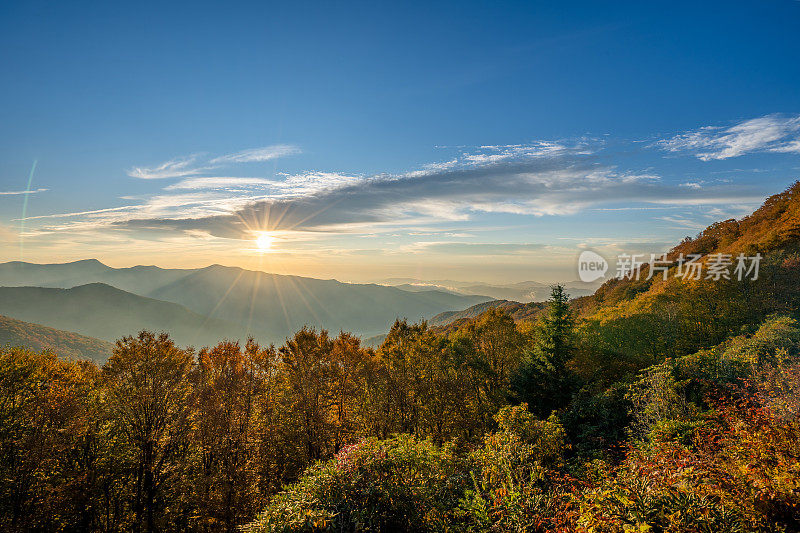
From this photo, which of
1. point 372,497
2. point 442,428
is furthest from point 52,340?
point 372,497

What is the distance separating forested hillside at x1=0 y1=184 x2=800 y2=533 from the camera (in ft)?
25.7

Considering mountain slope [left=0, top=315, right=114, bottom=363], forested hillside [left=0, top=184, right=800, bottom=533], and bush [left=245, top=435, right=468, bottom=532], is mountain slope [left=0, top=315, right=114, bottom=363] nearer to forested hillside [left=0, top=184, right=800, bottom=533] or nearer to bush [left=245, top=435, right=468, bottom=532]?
forested hillside [left=0, top=184, right=800, bottom=533]

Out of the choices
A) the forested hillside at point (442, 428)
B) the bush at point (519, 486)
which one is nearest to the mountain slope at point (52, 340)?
the forested hillside at point (442, 428)

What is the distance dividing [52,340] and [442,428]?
742 feet

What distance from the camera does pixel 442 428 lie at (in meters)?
26.6

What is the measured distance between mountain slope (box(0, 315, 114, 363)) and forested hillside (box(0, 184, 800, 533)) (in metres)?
179

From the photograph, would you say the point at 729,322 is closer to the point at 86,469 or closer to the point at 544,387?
the point at 544,387

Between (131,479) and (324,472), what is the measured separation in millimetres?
17808

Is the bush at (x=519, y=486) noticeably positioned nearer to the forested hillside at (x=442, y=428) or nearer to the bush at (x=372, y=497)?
the forested hillside at (x=442, y=428)

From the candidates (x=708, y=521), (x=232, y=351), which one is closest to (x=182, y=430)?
(x=232, y=351)

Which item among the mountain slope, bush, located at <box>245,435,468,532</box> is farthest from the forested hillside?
the mountain slope

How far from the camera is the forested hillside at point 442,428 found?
7.83 m

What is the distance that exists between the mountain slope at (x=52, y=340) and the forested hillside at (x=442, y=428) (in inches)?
7048

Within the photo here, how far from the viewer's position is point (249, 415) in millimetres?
23016
